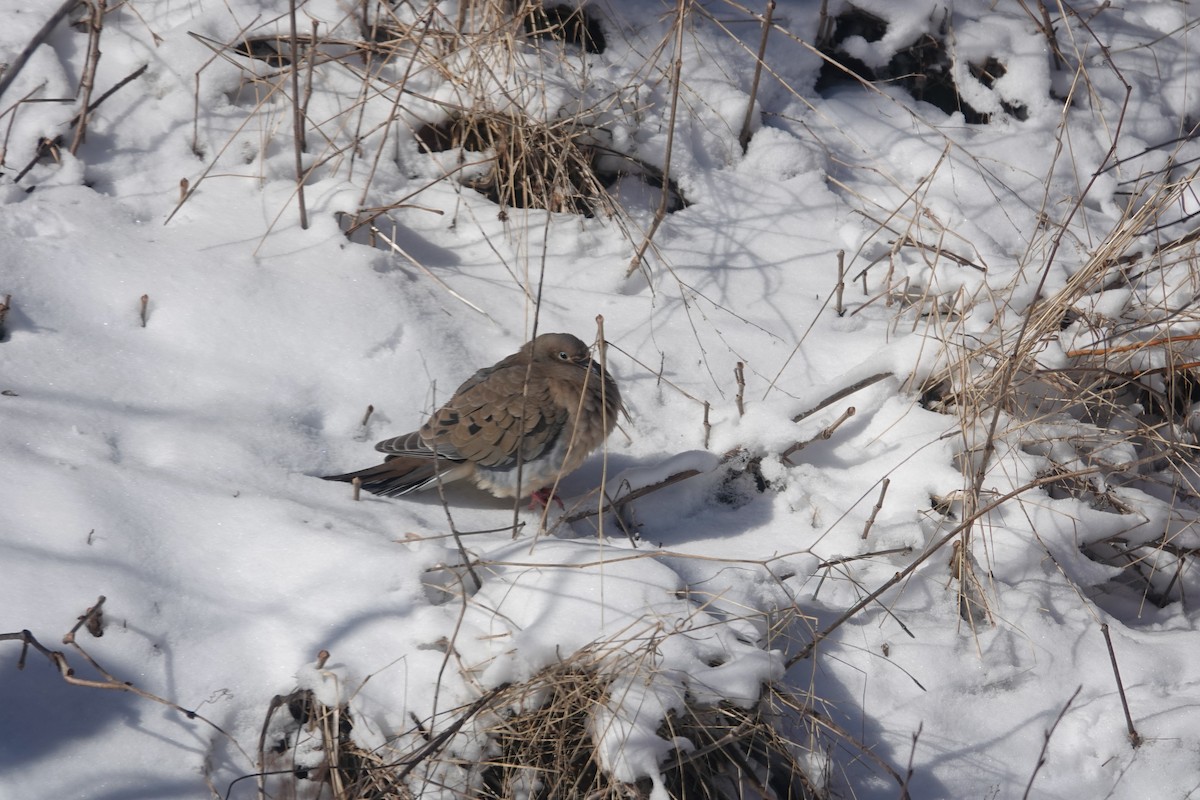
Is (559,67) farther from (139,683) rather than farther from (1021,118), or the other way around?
(139,683)

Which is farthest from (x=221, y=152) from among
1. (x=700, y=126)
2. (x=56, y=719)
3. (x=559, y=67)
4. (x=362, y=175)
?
(x=56, y=719)

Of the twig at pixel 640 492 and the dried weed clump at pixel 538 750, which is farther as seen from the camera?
the twig at pixel 640 492

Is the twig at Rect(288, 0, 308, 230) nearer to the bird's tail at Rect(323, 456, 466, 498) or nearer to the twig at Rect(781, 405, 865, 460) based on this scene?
the bird's tail at Rect(323, 456, 466, 498)

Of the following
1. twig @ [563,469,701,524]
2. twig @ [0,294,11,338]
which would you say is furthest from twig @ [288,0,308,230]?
twig @ [563,469,701,524]

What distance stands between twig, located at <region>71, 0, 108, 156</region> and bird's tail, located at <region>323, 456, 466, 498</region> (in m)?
1.70

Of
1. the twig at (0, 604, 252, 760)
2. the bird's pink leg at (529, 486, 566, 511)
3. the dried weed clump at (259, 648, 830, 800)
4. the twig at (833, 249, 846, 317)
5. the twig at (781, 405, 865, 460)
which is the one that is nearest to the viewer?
the twig at (0, 604, 252, 760)

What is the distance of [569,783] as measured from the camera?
7.43 feet

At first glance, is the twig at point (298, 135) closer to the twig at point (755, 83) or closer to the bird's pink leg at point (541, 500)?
the bird's pink leg at point (541, 500)

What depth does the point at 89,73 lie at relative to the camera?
3.71 metres

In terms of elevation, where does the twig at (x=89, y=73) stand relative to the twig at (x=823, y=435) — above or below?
above

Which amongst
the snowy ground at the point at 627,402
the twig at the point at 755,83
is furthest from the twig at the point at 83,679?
the twig at the point at 755,83

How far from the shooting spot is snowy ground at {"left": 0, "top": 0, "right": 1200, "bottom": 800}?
233 cm

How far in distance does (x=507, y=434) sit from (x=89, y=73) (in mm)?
2131

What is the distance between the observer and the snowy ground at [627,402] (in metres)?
2.33
